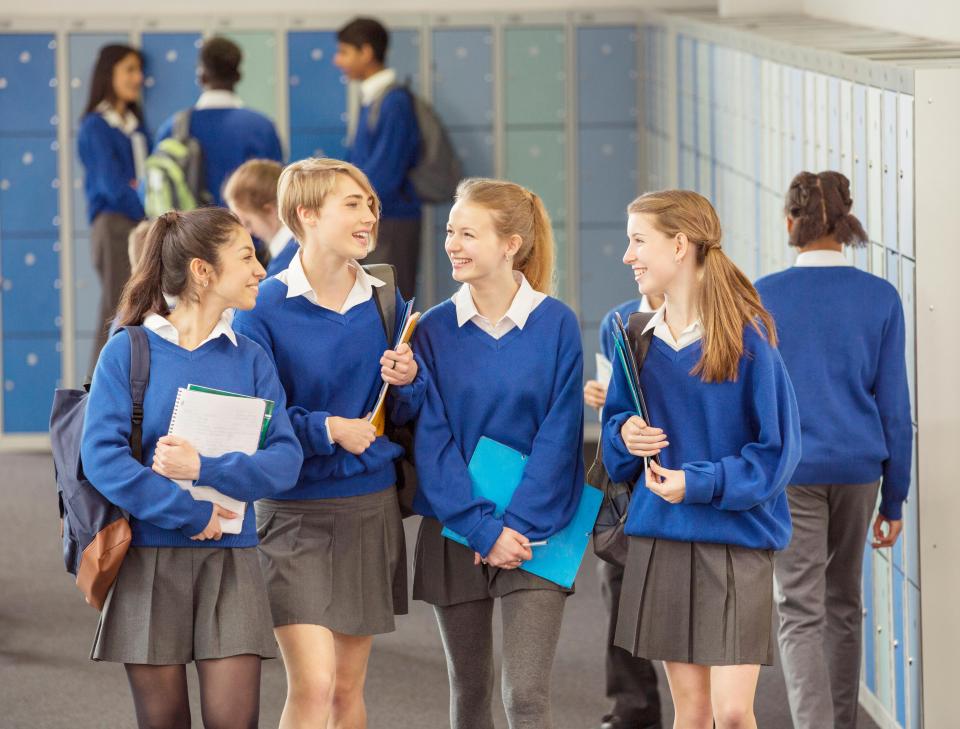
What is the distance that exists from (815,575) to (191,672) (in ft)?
6.85

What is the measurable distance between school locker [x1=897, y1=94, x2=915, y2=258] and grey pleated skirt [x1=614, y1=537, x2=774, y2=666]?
1.09 metres

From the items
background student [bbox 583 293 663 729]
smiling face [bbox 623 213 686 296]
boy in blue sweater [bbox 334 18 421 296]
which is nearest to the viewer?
smiling face [bbox 623 213 686 296]

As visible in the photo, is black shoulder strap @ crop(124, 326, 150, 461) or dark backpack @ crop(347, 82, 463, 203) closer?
black shoulder strap @ crop(124, 326, 150, 461)

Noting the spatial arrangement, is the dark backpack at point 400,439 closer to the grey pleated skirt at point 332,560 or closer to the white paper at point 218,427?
the grey pleated skirt at point 332,560

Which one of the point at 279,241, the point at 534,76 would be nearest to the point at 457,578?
the point at 279,241

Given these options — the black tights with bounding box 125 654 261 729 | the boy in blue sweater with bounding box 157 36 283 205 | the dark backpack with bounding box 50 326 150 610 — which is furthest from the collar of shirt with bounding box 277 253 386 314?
the boy in blue sweater with bounding box 157 36 283 205

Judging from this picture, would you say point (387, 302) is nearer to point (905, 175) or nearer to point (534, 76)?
point (905, 175)

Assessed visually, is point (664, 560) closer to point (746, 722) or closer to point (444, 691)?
point (746, 722)

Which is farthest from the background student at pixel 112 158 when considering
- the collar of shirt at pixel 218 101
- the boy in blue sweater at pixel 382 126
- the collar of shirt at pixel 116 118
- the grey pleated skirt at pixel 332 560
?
the grey pleated skirt at pixel 332 560

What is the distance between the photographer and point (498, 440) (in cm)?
318

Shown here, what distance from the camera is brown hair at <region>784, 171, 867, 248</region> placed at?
142 inches

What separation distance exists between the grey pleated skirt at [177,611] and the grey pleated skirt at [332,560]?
200mm

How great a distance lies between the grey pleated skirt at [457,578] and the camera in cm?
317

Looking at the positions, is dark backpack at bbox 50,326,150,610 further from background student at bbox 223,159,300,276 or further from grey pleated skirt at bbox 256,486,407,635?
background student at bbox 223,159,300,276
